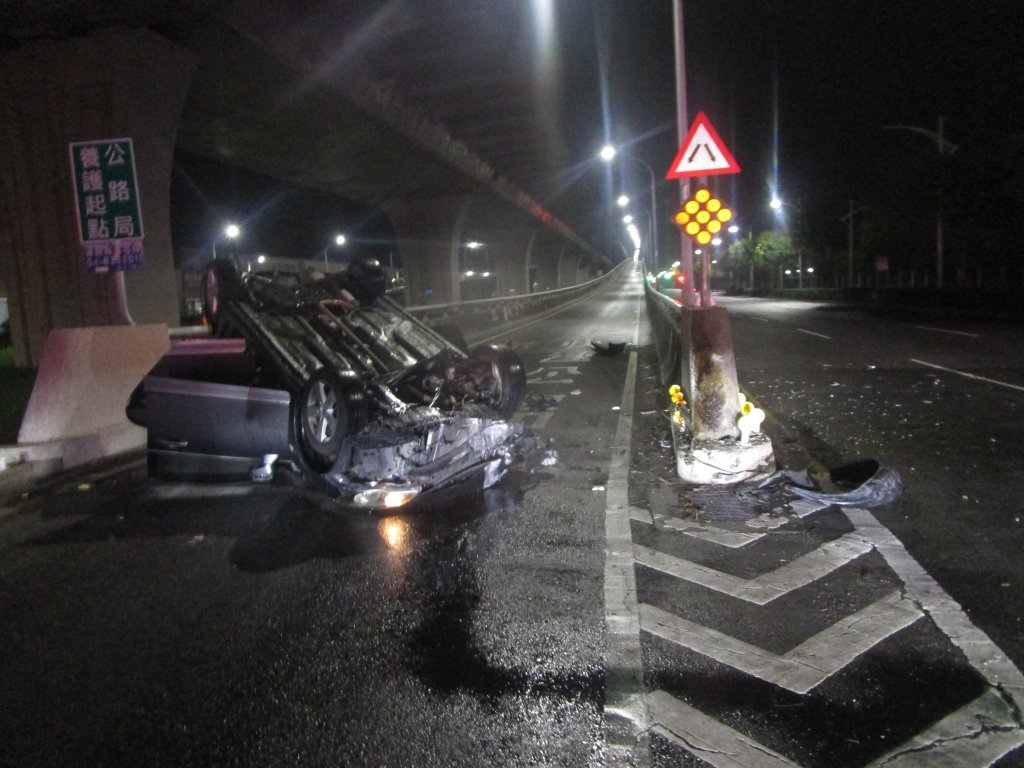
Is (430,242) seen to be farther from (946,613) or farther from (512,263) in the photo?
(946,613)

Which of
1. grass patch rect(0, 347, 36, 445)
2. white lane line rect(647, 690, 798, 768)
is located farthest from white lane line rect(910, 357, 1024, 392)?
grass patch rect(0, 347, 36, 445)

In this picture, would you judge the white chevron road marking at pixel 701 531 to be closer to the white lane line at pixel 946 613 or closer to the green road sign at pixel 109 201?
the white lane line at pixel 946 613

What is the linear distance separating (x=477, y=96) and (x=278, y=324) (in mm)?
15589

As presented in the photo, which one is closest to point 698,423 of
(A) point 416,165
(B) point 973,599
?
(B) point 973,599

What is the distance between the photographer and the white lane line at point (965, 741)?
2.88m

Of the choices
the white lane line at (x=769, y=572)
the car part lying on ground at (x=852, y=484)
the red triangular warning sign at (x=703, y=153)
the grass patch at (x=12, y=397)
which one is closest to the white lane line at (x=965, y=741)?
the white lane line at (x=769, y=572)

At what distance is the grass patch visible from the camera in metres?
8.88

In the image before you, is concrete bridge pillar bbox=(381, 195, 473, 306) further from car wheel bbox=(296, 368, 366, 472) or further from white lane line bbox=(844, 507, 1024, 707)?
white lane line bbox=(844, 507, 1024, 707)

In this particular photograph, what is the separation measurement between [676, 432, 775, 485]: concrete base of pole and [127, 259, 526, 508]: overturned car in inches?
63.0

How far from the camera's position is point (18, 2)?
11.9 m

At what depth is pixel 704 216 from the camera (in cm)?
821

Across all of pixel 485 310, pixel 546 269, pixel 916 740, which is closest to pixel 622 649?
pixel 916 740

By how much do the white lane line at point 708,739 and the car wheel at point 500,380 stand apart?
14.7 ft

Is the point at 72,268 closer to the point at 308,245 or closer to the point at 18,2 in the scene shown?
the point at 18,2
